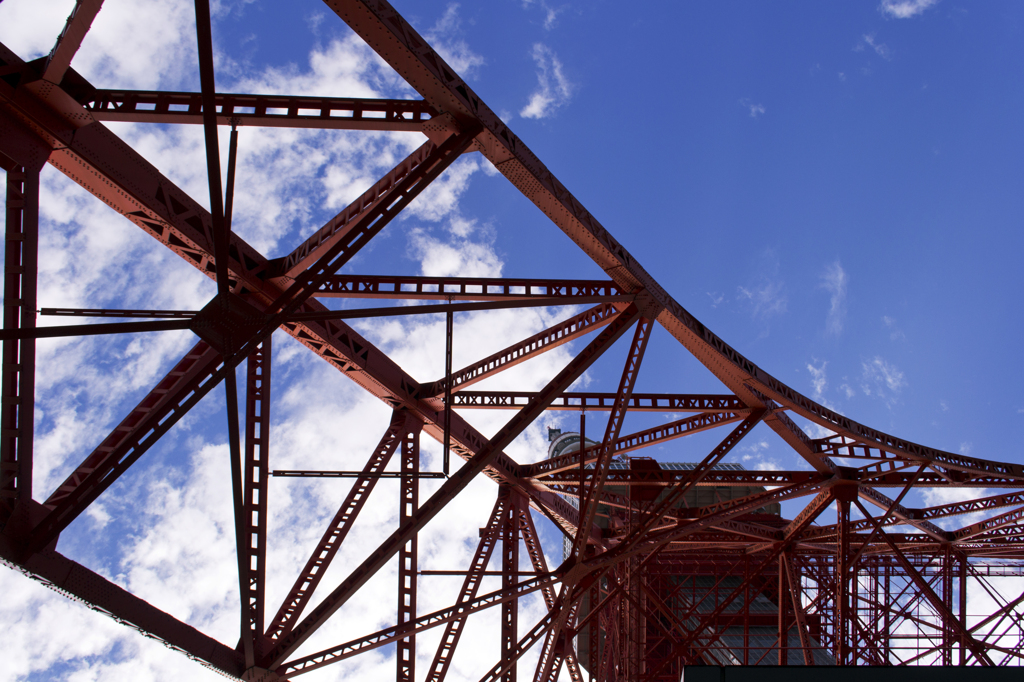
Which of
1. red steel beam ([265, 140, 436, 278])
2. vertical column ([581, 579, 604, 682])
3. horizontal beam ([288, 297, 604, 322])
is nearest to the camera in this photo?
horizontal beam ([288, 297, 604, 322])

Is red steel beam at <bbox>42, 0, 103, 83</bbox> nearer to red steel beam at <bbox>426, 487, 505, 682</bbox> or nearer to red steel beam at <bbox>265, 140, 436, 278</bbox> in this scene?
red steel beam at <bbox>265, 140, 436, 278</bbox>

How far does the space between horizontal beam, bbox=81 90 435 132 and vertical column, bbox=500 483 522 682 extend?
12.1 m

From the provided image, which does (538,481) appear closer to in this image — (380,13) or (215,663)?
(215,663)

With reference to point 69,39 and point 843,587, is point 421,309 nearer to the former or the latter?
point 69,39

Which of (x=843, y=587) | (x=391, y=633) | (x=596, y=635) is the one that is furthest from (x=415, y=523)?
(x=596, y=635)

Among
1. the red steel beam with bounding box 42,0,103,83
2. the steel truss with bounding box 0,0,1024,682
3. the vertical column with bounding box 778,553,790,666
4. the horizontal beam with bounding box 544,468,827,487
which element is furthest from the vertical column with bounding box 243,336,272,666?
the vertical column with bounding box 778,553,790,666

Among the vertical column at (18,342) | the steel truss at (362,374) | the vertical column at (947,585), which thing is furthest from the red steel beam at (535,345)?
the vertical column at (947,585)

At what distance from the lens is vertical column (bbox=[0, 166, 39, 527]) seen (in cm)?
1004

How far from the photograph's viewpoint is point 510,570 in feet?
71.5

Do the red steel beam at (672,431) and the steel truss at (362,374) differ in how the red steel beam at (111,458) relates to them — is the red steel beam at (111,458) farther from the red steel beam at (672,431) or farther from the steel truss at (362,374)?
the red steel beam at (672,431)

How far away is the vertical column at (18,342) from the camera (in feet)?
32.9

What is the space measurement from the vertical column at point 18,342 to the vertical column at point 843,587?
19.1 m

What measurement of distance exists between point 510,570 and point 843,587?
873cm

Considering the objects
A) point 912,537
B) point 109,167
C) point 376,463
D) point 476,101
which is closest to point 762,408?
point 376,463
